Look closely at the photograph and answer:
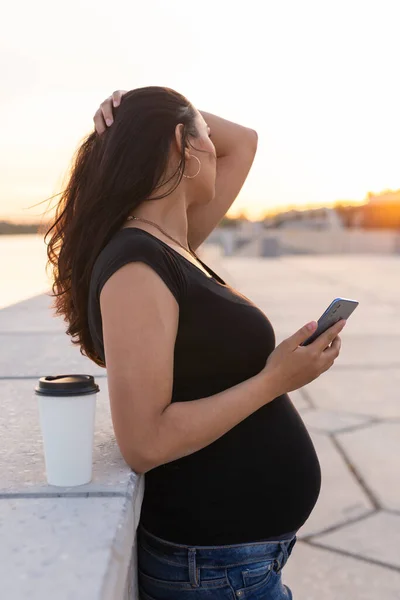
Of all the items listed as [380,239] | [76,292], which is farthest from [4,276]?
[380,239]

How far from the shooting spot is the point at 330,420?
4637mm

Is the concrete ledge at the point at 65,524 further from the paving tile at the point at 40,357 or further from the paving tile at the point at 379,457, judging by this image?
the paving tile at the point at 379,457

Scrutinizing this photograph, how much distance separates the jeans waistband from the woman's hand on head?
3.71 ft

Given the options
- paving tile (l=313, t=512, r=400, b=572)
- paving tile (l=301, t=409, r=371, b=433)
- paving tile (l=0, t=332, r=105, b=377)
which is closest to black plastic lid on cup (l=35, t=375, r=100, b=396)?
paving tile (l=313, t=512, r=400, b=572)

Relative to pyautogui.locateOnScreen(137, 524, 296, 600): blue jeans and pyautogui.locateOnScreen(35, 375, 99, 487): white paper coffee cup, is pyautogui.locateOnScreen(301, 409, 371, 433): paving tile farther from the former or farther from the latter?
pyautogui.locateOnScreen(35, 375, 99, 487): white paper coffee cup

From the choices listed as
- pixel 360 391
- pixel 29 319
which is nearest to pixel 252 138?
pixel 360 391

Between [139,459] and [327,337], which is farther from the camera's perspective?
[327,337]

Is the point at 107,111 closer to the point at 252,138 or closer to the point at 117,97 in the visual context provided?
the point at 117,97

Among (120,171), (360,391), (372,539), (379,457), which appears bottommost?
(360,391)

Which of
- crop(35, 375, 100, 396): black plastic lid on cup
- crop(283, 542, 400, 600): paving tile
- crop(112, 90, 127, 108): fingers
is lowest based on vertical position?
crop(283, 542, 400, 600): paving tile

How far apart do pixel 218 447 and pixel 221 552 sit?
26cm

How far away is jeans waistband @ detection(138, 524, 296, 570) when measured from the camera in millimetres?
1731

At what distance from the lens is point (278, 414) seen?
1875 mm

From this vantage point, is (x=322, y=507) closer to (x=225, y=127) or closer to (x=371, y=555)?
(x=371, y=555)
